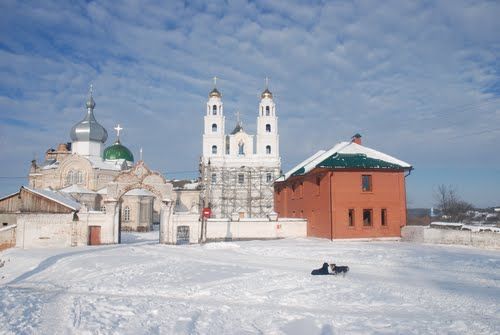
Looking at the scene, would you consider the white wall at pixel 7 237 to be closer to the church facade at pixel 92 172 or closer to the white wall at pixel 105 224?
the white wall at pixel 105 224

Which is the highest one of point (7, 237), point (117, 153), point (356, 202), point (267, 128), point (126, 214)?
point (267, 128)

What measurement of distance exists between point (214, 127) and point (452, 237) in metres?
38.2

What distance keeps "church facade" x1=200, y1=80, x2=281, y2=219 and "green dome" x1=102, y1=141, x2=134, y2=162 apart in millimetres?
13269

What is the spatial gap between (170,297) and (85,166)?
44627 mm

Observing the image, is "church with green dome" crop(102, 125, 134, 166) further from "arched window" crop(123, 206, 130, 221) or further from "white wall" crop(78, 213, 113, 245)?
"white wall" crop(78, 213, 113, 245)

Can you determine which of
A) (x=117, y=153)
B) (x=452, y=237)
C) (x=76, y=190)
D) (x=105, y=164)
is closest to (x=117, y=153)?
(x=117, y=153)

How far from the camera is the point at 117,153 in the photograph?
200 feet

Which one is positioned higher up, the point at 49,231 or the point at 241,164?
the point at 241,164

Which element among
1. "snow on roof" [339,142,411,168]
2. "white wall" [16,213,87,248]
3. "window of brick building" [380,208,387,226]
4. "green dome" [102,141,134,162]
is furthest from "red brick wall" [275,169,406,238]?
"green dome" [102,141,134,162]

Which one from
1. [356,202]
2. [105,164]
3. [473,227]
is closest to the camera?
[473,227]

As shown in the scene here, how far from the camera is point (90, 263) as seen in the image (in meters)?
18.2

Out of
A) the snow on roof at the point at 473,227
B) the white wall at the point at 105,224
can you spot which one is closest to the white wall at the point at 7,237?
the white wall at the point at 105,224

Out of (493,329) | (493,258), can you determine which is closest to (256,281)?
(493,329)

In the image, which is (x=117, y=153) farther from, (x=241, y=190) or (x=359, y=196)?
(x=359, y=196)
